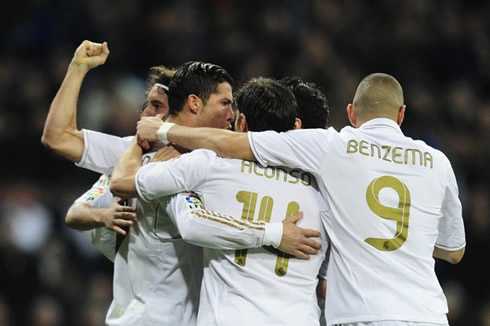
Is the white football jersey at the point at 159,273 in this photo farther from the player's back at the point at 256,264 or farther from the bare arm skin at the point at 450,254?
the bare arm skin at the point at 450,254

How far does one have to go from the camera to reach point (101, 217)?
4992 mm

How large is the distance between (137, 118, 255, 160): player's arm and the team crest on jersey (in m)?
0.25

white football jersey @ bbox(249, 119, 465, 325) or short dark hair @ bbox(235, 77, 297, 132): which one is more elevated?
short dark hair @ bbox(235, 77, 297, 132)

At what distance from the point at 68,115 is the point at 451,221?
2179 millimetres

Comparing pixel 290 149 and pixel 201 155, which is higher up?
pixel 290 149

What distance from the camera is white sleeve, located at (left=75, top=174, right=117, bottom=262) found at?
5.22 m

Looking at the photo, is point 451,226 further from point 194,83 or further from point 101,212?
point 101,212

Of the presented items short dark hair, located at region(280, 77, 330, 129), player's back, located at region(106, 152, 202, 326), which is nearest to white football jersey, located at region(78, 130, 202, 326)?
player's back, located at region(106, 152, 202, 326)

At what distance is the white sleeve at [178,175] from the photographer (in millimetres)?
4457

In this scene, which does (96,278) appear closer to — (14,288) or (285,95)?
(14,288)

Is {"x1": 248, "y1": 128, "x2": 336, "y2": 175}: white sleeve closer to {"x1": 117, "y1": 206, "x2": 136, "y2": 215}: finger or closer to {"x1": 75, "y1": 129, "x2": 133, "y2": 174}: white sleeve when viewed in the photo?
{"x1": 117, "y1": 206, "x2": 136, "y2": 215}: finger

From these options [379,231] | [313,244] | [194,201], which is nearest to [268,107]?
[194,201]

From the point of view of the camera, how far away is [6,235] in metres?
10.1

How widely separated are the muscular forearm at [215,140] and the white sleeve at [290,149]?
48mm
